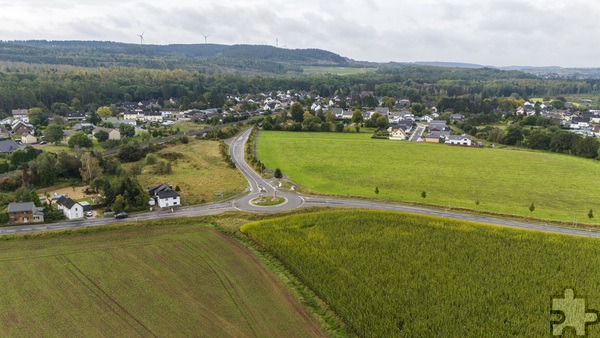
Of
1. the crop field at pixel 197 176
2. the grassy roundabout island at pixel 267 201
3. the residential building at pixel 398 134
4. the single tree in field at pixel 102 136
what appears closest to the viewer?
the grassy roundabout island at pixel 267 201

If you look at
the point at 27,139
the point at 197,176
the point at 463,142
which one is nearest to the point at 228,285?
the point at 197,176

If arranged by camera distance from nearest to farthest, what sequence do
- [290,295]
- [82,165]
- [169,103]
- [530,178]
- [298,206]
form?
[290,295] < [298,206] < [82,165] < [530,178] < [169,103]

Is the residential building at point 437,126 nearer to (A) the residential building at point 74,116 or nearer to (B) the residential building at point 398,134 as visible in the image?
(B) the residential building at point 398,134

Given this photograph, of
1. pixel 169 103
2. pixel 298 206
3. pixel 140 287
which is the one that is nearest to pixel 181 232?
pixel 140 287

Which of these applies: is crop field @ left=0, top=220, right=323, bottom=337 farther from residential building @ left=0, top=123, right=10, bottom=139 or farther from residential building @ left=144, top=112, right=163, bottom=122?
residential building @ left=144, top=112, right=163, bottom=122

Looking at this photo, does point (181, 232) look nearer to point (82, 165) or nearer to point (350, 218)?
point (350, 218)

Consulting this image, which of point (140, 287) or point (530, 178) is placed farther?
point (530, 178)

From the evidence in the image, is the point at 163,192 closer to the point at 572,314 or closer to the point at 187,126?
the point at 572,314

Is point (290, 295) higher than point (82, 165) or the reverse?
the reverse

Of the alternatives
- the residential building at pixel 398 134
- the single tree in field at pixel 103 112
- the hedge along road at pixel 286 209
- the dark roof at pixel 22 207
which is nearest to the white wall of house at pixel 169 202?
the hedge along road at pixel 286 209
